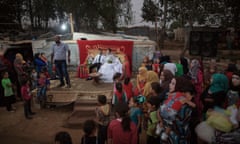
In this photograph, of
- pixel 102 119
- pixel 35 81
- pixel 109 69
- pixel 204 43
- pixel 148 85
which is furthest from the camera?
pixel 204 43

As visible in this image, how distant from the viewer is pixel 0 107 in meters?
7.27

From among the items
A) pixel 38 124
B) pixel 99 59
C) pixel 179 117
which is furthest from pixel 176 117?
pixel 99 59

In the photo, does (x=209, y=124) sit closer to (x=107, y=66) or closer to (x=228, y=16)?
(x=107, y=66)

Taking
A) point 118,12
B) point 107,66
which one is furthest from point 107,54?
point 118,12

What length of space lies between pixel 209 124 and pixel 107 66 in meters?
5.43

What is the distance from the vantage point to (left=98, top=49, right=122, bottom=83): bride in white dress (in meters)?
7.96

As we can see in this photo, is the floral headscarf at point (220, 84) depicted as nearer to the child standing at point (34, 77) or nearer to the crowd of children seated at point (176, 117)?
the crowd of children seated at point (176, 117)

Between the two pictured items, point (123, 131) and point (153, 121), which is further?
point (153, 121)

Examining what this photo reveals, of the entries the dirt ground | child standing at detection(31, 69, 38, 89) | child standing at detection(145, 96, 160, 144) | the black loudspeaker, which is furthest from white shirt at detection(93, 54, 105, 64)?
child standing at detection(145, 96, 160, 144)

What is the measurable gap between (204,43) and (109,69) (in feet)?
12.2

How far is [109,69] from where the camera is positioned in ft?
26.4

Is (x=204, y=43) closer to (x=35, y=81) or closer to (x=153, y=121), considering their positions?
(x=35, y=81)

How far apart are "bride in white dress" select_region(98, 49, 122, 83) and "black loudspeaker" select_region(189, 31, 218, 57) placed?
307 centimetres

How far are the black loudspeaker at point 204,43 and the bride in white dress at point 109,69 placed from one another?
10.1 feet
